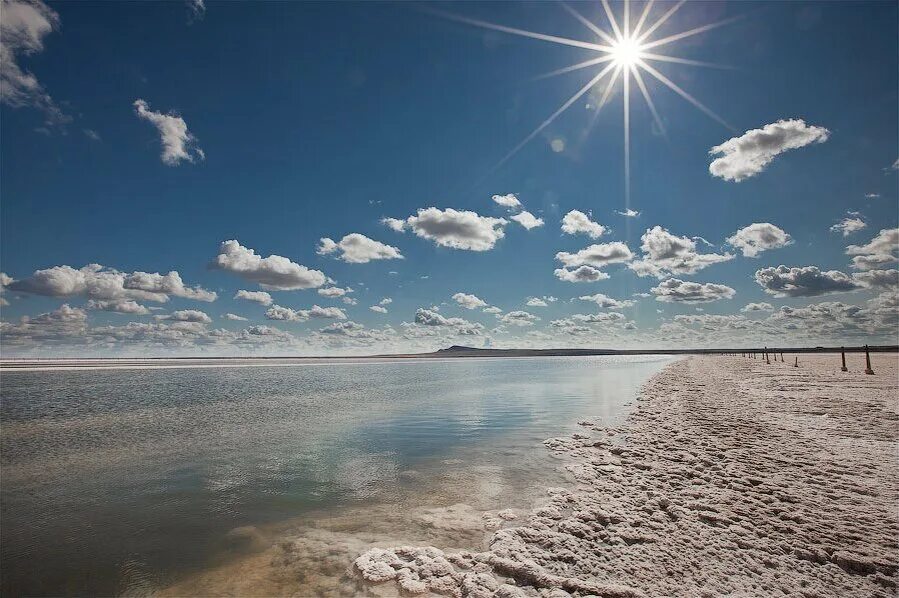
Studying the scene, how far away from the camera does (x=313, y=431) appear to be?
18766 mm

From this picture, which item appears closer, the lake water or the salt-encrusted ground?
the salt-encrusted ground

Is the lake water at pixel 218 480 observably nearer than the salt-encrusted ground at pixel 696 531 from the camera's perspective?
No

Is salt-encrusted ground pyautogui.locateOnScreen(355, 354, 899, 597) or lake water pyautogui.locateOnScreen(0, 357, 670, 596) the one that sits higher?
salt-encrusted ground pyautogui.locateOnScreen(355, 354, 899, 597)

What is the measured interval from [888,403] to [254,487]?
32451 millimetres

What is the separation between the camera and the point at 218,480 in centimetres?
1177

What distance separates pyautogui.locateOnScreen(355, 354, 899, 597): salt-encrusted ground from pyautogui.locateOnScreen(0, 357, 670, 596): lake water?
1186mm

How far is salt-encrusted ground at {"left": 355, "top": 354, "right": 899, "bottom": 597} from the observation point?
610 cm

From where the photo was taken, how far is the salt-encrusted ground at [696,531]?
20.0ft

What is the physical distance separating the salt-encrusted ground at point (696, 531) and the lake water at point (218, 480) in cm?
119

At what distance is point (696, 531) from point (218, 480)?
12.4m

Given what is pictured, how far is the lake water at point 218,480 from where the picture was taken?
7371mm

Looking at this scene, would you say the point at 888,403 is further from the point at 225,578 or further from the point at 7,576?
the point at 7,576

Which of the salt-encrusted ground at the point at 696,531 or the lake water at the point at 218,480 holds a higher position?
the salt-encrusted ground at the point at 696,531

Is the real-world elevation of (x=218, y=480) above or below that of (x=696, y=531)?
below
